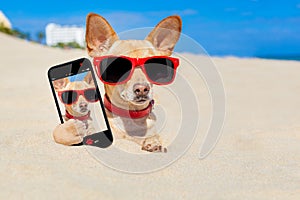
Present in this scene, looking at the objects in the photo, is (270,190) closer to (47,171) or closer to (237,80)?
(47,171)

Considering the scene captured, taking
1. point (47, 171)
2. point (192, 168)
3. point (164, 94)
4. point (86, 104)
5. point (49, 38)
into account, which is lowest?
point (47, 171)

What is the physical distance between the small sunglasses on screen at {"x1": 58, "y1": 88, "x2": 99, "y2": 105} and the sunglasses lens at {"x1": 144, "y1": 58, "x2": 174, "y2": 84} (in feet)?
1.05

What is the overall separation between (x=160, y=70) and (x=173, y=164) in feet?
1.50

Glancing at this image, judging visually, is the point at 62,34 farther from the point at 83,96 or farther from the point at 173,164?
→ the point at 173,164

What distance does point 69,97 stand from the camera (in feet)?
7.22

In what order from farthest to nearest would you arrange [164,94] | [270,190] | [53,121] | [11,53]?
[11,53]
[53,121]
[164,94]
[270,190]

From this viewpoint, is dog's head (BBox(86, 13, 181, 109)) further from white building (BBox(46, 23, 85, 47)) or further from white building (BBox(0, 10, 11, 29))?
white building (BBox(0, 10, 11, 29))

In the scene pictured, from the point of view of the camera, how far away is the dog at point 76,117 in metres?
2.15

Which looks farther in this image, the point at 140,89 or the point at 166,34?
the point at 166,34

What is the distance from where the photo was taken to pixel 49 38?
37.4ft

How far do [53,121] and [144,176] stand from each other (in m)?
1.25

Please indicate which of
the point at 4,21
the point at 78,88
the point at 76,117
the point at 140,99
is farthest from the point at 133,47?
the point at 4,21

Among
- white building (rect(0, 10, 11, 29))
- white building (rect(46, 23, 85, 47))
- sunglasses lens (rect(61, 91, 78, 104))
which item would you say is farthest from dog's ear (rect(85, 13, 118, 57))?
white building (rect(0, 10, 11, 29))

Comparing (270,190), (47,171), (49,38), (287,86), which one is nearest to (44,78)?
(287,86)
